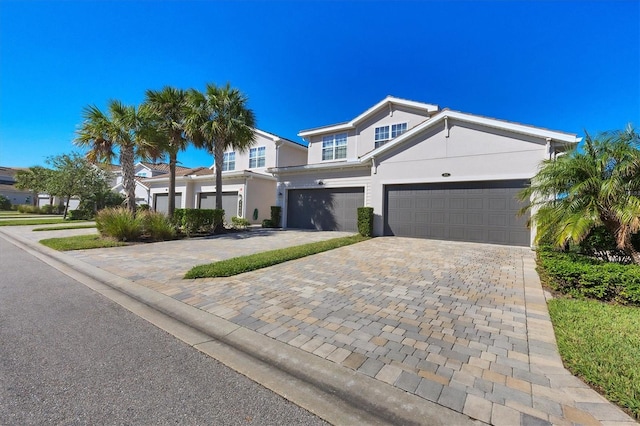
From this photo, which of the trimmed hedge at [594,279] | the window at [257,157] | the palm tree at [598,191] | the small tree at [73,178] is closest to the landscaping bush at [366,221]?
the palm tree at [598,191]

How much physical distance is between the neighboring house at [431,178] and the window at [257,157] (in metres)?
5.03

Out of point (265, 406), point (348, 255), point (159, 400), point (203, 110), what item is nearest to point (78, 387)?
point (159, 400)

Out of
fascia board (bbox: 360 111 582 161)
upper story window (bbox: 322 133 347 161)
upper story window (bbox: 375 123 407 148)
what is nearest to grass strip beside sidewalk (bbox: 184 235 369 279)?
fascia board (bbox: 360 111 582 161)

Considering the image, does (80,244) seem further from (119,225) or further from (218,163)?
(218,163)

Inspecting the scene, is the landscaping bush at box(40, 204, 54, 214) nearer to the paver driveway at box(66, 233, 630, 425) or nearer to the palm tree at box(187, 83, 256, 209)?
the palm tree at box(187, 83, 256, 209)

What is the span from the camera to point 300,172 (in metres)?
16.9

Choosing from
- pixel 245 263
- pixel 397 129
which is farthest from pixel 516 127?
pixel 245 263

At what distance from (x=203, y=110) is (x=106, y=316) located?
12242mm

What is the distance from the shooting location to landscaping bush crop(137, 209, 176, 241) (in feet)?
38.8

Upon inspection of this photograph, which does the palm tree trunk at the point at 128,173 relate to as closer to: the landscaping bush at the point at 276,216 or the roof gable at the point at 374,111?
the landscaping bush at the point at 276,216

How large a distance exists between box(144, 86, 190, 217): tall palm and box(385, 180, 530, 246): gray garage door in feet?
35.8

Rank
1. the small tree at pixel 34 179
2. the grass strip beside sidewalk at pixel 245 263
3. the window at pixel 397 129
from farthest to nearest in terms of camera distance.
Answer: the small tree at pixel 34 179 → the window at pixel 397 129 → the grass strip beside sidewalk at pixel 245 263

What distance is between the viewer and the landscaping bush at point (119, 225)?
1107 centimetres

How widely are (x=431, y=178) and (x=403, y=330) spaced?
996 cm
